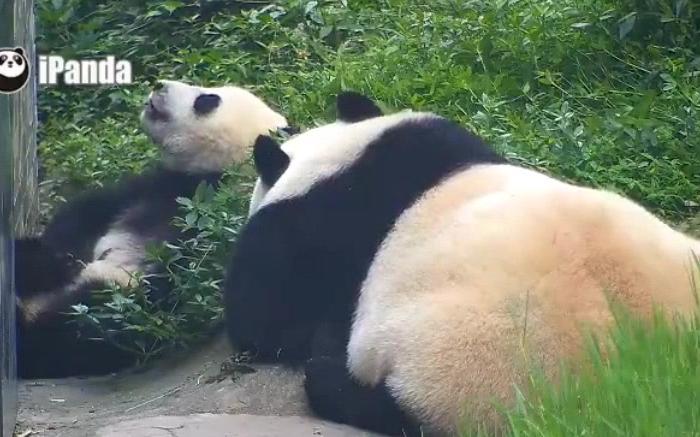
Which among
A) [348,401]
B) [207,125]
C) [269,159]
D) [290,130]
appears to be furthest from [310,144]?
[207,125]

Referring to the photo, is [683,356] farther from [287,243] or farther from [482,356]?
[287,243]

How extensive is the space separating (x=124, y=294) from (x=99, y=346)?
206 mm

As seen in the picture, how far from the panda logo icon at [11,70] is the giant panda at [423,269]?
931 mm

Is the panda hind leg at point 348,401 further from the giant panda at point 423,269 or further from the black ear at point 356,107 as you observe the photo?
the black ear at point 356,107

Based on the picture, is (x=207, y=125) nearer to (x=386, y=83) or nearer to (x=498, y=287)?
(x=386, y=83)

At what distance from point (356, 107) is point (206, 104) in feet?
4.28

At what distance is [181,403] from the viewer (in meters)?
4.04

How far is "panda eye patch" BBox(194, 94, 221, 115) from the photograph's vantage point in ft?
17.9

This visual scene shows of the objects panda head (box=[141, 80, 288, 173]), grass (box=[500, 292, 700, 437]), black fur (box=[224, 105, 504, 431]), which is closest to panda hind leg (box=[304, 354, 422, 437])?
black fur (box=[224, 105, 504, 431])

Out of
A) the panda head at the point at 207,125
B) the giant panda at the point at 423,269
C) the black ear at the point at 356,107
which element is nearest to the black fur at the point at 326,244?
the giant panda at the point at 423,269

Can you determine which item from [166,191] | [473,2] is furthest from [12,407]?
[473,2]

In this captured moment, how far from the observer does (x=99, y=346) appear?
15.0 feet

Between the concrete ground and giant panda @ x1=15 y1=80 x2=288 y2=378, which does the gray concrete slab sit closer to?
the concrete ground

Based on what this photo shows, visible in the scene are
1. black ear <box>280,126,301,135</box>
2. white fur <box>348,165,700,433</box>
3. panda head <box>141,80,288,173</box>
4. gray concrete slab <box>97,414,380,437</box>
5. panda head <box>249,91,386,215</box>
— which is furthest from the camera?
panda head <box>141,80,288,173</box>
